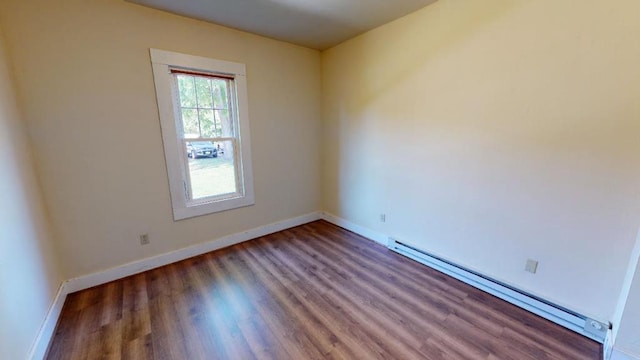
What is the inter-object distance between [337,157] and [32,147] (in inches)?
118

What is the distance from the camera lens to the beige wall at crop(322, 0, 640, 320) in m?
1.54

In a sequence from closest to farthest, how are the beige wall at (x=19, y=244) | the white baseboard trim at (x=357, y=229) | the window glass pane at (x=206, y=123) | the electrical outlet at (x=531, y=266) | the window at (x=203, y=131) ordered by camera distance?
the beige wall at (x=19, y=244), the electrical outlet at (x=531, y=266), the window at (x=203, y=131), the window glass pane at (x=206, y=123), the white baseboard trim at (x=357, y=229)

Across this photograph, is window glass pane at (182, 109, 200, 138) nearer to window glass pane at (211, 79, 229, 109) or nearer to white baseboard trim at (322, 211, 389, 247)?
window glass pane at (211, 79, 229, 109)

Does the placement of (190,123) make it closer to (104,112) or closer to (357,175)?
(104,112)

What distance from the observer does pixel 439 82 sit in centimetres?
232

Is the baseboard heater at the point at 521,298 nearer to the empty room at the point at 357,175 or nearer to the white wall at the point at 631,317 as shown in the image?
the empty room at the point at 357,175

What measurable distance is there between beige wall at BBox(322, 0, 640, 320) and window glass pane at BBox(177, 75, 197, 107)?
1.94m

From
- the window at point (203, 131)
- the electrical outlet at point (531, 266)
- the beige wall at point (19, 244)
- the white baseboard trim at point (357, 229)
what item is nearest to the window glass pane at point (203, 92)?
the window at point (203, 131)

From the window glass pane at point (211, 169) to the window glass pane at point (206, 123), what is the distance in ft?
0.33

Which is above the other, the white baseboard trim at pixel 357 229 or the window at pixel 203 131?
Result: the window at pixel 203 131

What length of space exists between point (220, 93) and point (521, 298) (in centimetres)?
346

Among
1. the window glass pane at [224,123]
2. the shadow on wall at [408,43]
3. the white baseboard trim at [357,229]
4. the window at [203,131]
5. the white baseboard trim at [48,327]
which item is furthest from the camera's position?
the white baseboard trim at [357,229]

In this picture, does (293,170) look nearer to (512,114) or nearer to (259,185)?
(259,185)

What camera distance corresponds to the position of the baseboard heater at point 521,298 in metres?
1.68
